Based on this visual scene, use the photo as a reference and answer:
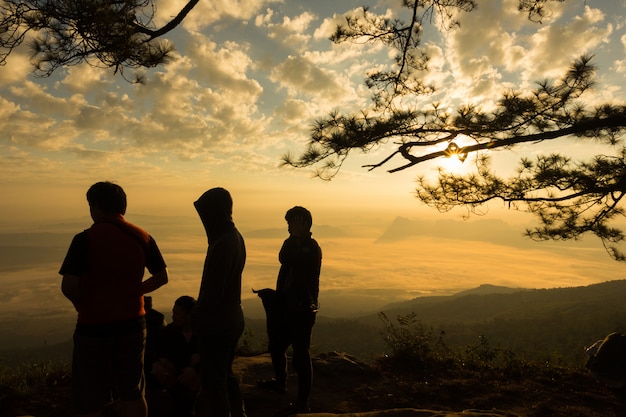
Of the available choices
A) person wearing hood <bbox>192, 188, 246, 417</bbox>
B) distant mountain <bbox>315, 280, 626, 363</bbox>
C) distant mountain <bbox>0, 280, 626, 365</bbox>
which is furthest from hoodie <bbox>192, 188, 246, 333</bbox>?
distant mountain <bbox>315, 280, 626, 363</bbox>

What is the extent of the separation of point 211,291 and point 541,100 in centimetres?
544

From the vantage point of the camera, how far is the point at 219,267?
2.64 m

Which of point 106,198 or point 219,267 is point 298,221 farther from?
point 106,198

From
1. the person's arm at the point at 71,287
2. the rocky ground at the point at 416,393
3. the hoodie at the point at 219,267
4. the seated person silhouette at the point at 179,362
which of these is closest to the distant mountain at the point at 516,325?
the rocky ground at the point at 416,393

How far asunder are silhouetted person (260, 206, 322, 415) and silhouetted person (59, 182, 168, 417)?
1510 millimetres

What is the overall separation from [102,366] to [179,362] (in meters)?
1.19

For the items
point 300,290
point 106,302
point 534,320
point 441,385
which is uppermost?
point 106,302

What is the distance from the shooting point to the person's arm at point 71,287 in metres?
2.18

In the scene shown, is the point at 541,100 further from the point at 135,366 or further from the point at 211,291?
the point at 135,366

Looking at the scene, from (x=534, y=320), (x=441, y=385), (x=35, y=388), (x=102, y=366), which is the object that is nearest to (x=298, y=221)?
(x=102, y=366)

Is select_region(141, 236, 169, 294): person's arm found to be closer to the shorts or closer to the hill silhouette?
the shorts

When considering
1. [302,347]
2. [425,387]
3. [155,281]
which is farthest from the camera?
[425,387]

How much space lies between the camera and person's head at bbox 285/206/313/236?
3.79m

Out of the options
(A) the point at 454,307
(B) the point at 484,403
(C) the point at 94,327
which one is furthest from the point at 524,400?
(A) the point at 454,307
